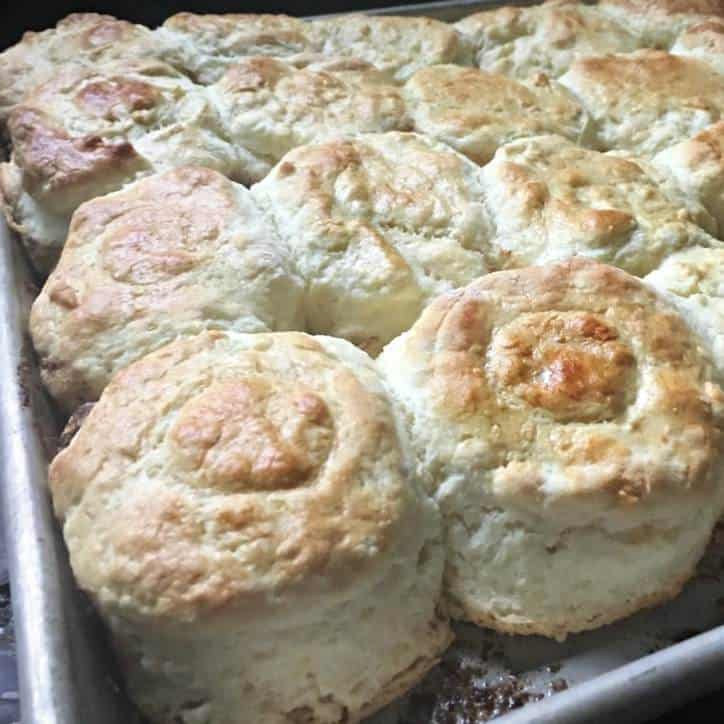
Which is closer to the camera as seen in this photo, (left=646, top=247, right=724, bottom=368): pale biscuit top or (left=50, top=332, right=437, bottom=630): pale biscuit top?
(left=50, top=332, right=437, bottom=630): pale biscuit top

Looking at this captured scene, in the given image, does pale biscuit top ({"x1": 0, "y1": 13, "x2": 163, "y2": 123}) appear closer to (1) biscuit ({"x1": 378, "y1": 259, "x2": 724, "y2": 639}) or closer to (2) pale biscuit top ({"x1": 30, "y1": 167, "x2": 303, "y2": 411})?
(2) pale biscuit top ({"x1": 30, "y1": 167, "x2": 303, "y2": 411})

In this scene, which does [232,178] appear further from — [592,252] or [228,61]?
[592,252]

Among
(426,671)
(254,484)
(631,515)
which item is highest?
(254,484)

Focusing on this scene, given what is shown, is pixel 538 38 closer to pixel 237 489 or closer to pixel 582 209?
pixel 582 209

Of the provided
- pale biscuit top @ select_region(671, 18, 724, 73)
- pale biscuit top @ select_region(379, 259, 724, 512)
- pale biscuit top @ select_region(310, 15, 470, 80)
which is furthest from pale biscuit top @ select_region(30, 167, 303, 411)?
pale biscuit top @ select_region(671, 18, 724, 73)

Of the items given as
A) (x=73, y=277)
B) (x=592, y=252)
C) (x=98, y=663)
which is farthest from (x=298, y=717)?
(x=592, y=252)
